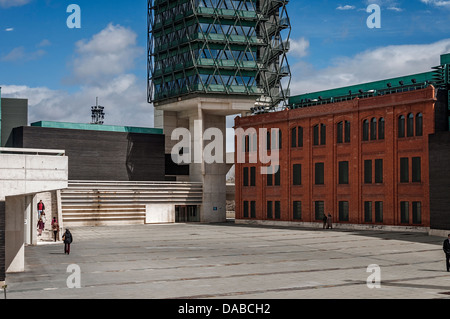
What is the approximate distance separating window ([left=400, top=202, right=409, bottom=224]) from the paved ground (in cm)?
333

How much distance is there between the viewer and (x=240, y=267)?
31.2m

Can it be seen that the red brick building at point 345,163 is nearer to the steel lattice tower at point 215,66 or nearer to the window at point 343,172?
the window at point 343,172

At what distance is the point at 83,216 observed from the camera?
225 feet

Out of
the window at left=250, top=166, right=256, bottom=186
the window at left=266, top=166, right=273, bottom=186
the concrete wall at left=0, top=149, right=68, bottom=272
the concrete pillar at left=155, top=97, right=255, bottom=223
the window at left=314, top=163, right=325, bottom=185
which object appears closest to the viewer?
the concrete wall at left=0, top=149, right=68, bottom=272

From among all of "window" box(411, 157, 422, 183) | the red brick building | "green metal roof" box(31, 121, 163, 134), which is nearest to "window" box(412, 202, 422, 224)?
the red brick building

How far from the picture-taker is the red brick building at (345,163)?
53469mm

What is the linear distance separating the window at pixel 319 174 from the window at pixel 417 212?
11650mm

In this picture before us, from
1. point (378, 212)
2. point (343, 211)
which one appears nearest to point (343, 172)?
point (343, 211)

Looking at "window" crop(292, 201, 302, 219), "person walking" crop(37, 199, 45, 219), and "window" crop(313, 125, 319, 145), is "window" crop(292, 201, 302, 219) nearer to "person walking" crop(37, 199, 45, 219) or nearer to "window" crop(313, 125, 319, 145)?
"window" crop(313, 125, 319, 145)

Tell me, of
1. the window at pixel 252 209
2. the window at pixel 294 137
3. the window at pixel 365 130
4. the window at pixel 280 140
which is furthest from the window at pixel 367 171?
the window at pixel 252 209

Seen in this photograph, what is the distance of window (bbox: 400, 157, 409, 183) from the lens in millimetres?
54188

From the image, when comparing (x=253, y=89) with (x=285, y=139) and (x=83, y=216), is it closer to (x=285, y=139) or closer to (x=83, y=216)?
(x=285, y=139)

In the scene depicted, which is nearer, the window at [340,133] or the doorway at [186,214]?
the window at [340,133]
